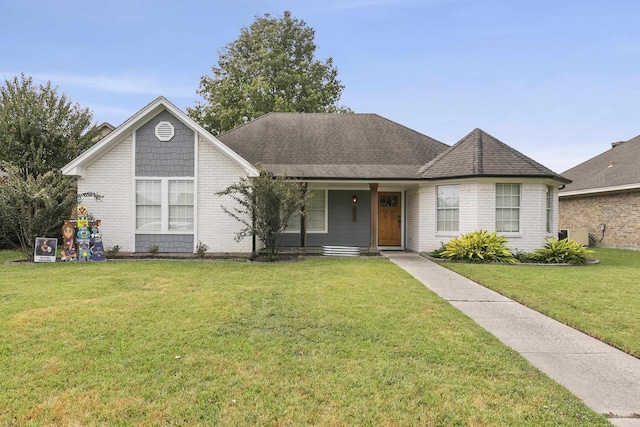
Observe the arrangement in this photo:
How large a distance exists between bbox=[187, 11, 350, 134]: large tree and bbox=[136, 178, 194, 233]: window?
16.5 metres

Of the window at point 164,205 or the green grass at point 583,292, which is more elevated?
the window at point 164,205

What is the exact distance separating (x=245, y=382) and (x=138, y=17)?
17.5 meters

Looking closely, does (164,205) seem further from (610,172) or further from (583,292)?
(610,172)

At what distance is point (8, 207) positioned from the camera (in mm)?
A: 10742

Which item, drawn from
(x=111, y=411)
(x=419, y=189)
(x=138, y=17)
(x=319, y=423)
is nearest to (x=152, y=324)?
(x=111, y=411)

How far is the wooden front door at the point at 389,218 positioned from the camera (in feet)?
50.3

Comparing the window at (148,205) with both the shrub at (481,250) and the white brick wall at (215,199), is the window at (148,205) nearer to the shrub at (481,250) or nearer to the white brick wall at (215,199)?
the white brick wall at (215,199)

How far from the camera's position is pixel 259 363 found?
147 inches

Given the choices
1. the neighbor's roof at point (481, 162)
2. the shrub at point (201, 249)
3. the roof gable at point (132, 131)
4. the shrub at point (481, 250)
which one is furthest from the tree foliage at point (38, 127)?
the shrub at point (481, 250)

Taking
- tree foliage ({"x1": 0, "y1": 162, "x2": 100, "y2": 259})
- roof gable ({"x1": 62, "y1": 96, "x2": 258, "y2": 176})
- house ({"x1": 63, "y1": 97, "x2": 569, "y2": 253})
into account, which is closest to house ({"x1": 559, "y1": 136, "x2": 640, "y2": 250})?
house ({"x1": 63, "y1": 97, "x2": 569, "y2": 253})

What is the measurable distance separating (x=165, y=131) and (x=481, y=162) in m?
10.8

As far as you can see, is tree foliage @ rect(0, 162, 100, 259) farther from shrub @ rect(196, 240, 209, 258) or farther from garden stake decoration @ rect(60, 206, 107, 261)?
shrub @ rect(196, 240, 209, 258)

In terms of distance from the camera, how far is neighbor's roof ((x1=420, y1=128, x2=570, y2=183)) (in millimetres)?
12398

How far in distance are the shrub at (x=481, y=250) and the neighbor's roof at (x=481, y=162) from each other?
2113 millimetres
